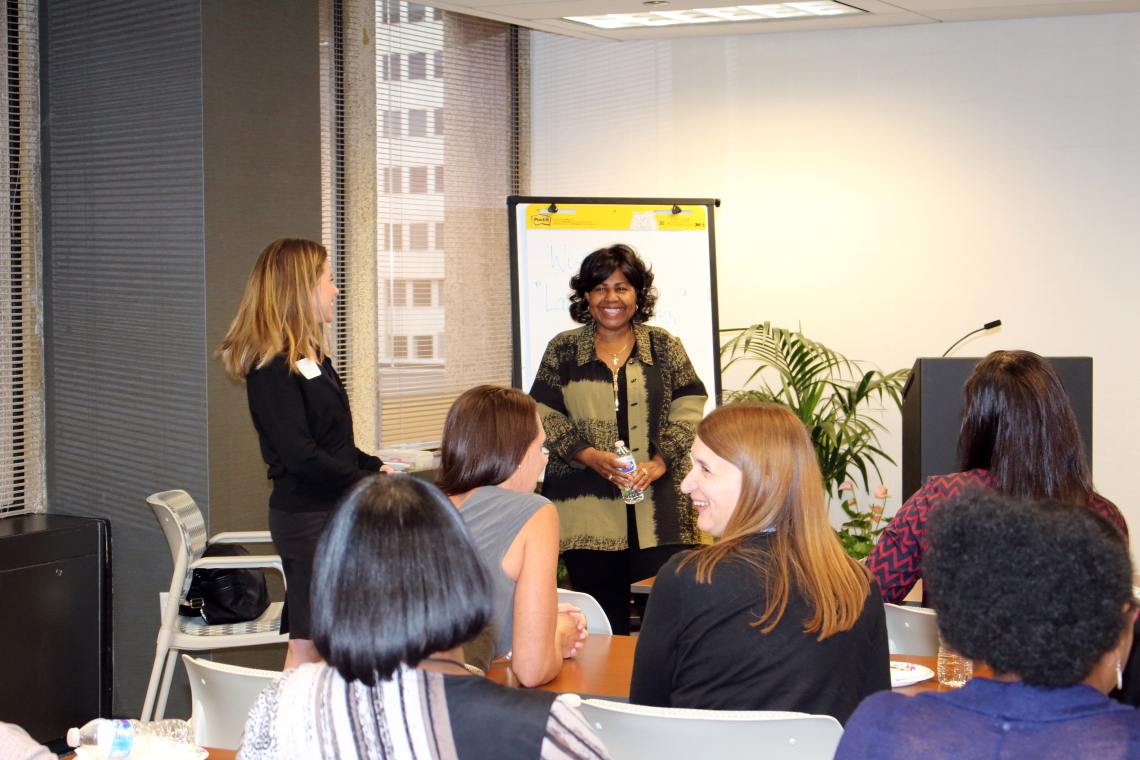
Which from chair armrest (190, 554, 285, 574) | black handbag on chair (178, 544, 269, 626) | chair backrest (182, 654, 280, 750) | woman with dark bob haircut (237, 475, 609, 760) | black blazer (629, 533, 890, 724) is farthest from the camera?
black handbag on chair (178, 544, 269, 626)

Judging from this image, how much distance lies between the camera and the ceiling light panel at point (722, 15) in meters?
4.57

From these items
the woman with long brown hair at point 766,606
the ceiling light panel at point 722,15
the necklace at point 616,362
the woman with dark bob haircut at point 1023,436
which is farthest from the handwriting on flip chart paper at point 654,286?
the woman with long brown hair at point 766,606

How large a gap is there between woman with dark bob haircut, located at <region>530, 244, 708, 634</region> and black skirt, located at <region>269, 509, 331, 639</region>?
936 millimetres

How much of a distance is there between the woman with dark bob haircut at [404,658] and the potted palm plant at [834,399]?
306 centimetres

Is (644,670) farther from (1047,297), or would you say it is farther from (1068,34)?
(1068,34)

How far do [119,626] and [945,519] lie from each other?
3618 mm

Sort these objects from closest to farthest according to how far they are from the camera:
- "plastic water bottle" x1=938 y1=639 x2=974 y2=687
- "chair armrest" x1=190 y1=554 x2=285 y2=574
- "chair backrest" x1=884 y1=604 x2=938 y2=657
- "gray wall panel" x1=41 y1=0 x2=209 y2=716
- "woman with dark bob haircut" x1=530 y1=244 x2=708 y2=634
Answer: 1. "plastic water bottle" x1=938 y1=639 x2=974 y2=687
2. "chair backrest" x1=884 y1=604 x2=938 y2=657
3. "chair armrest" x1=190 y1=554 x2=285 y2=574
4. "woman with dark bob haircut" x1=530 y1=244 x2=708 y2=634
5. "gray wall panel" x1=41 y1=0 x2=209 y2=716

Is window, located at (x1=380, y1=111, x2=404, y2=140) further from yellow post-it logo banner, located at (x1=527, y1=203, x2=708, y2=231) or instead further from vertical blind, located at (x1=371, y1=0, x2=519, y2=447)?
yellow post-it logo banner, located at (x1=527, y1=203, x2=708, y2=231)

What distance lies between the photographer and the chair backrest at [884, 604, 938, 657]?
232cm

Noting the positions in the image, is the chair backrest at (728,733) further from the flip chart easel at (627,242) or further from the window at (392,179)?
the window at (392,179)

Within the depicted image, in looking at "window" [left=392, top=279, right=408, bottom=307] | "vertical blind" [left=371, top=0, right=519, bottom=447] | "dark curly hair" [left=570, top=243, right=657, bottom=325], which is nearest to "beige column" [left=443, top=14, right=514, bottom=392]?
"vertical blind" [left=371, top=0, right=519, bottom=447]

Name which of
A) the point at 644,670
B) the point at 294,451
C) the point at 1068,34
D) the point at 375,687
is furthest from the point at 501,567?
the point at 1068,34

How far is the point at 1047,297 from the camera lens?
185 inches

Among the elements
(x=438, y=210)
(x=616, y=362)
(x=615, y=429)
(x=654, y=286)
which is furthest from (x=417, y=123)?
(x=615, y=429)
